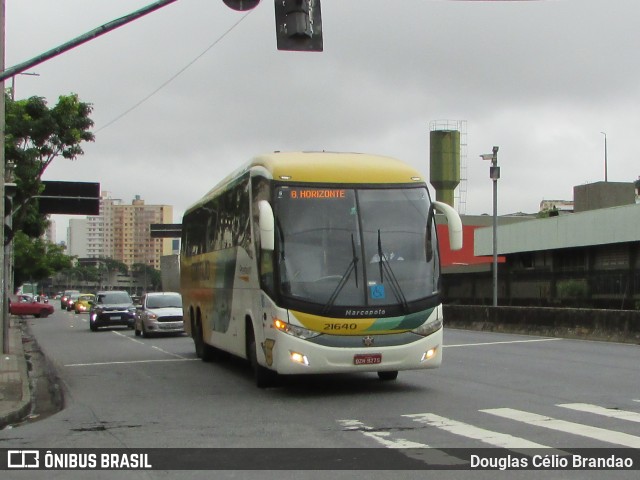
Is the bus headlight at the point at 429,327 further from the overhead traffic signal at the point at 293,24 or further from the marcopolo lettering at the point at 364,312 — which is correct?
the overhead traffic signal at the point at 293,24

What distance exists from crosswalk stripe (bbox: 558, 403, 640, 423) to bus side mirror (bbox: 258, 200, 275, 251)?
4405mm

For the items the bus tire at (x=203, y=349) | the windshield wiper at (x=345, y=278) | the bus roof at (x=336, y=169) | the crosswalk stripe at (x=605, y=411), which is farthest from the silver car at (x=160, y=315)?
the crosswalk stripe at (x=605, y=411)

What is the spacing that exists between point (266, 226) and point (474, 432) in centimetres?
426

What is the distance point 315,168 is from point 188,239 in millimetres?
9665

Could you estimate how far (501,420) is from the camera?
1006 centimetres

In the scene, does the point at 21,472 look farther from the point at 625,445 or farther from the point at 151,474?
the point at 625,445

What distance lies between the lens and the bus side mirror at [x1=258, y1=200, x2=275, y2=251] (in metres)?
12.1

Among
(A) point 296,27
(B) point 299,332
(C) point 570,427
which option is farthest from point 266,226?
(C) point 570,427

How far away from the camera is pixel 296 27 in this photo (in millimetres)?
11594

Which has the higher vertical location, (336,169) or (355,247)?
(336,169)

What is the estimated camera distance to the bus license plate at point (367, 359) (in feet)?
40.1

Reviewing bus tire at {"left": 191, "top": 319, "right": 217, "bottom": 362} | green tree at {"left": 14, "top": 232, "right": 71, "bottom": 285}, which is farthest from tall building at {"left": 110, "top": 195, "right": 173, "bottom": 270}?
bus tire at {"left": 191, "top": 319, "right": 217, "bottom": 362}

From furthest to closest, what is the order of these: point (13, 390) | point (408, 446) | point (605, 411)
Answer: point (13, 390), point (605, 411), point (408, 446)

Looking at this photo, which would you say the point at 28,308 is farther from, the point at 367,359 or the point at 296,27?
the point at 296,27
